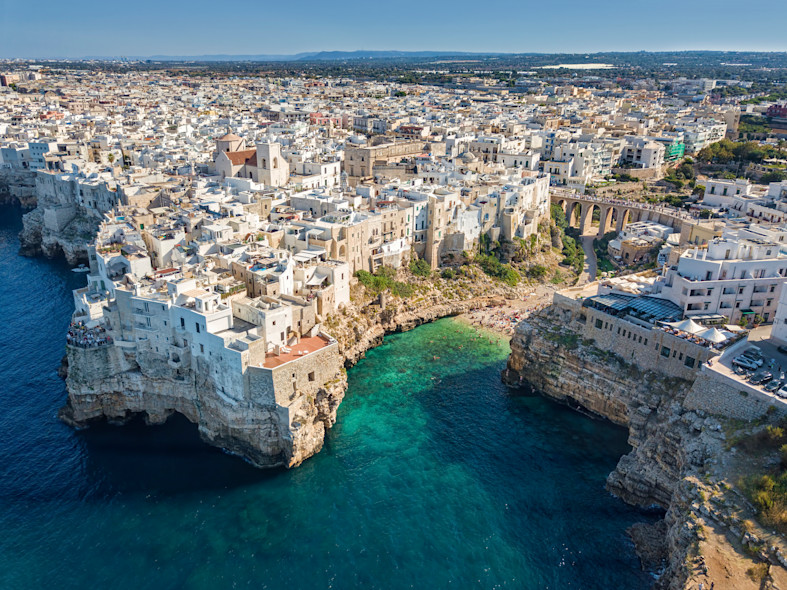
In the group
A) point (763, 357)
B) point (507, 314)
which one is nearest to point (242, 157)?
point (507, 314)

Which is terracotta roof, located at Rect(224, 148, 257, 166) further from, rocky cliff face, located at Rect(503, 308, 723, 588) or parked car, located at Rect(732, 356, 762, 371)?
parked car, located at Rect(732, 356, 762, 371)

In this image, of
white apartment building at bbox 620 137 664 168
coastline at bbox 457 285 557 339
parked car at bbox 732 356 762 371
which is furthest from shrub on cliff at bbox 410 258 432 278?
white apartment building at bbox 620 137 664 168

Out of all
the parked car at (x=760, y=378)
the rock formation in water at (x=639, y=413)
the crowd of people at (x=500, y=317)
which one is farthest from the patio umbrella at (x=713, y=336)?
the crowd of people at (x=500, y=317)

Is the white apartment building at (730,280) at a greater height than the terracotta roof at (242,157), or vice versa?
the terracotta roof at (242,157)

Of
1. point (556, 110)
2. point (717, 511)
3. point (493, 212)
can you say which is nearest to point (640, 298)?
point (717, 511)

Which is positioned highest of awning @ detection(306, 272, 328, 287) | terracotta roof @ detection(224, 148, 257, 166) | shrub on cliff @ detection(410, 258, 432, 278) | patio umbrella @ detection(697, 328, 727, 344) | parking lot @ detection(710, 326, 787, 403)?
terracotta roof @ detection(224, 148, 257, 166)

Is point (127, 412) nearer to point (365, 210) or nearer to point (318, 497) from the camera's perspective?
point (318, 497)

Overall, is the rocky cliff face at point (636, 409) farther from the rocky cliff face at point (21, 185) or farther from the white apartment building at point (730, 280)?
the rocky cliff face at point (21, 185)
